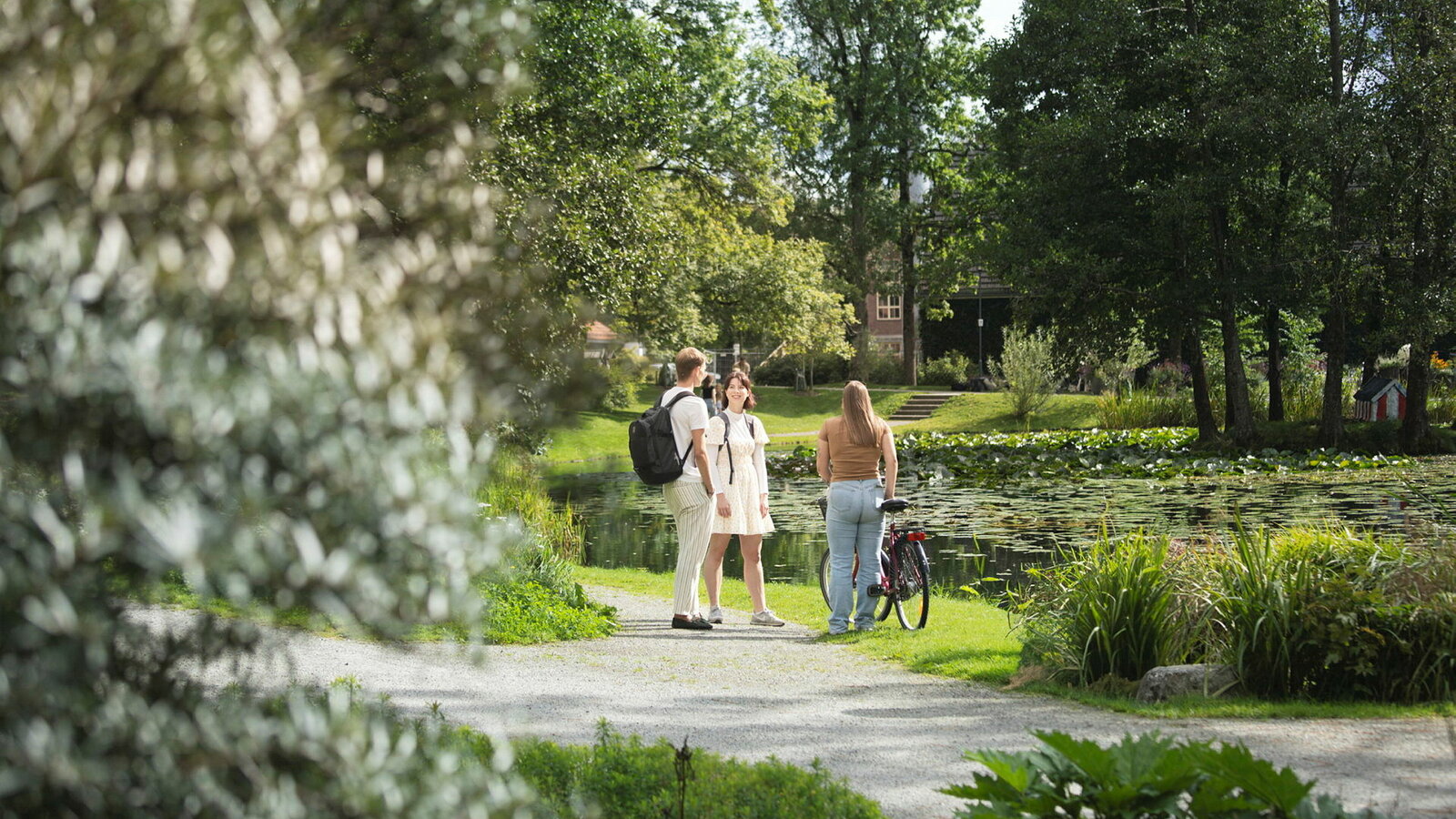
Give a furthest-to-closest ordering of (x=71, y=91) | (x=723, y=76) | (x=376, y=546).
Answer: (x=723, y=76) < (x=376, y=546) < (x=71, y=91)

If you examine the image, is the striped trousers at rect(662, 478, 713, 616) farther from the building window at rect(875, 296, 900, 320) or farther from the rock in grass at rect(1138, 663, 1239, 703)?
the building window at rect(875, 296, 900, 320)

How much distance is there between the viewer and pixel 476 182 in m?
2.51

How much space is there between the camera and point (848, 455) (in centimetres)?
884

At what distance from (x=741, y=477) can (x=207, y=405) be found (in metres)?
7.67

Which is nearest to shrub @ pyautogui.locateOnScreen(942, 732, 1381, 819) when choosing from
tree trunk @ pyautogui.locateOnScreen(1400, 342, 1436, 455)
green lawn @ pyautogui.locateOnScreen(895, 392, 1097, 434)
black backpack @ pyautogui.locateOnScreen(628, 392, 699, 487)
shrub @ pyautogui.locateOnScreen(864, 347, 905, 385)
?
black backpack @ pyautogui.locateOnScreen(628, 392, 699, 487)

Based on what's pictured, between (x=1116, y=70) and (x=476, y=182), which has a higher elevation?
(x=1116, y=70)

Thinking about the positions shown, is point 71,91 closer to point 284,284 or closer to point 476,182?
point 284,284

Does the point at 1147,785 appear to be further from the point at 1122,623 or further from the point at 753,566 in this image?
the point at 753,566

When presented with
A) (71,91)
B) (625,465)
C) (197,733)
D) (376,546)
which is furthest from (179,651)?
(625,465)

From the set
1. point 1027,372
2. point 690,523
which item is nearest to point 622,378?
point 690,523

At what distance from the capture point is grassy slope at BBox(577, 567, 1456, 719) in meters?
5.91

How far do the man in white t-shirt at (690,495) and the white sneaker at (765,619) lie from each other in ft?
1.70

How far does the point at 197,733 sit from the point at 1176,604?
6.05 meters

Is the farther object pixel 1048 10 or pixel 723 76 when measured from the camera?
pixel 723 76
